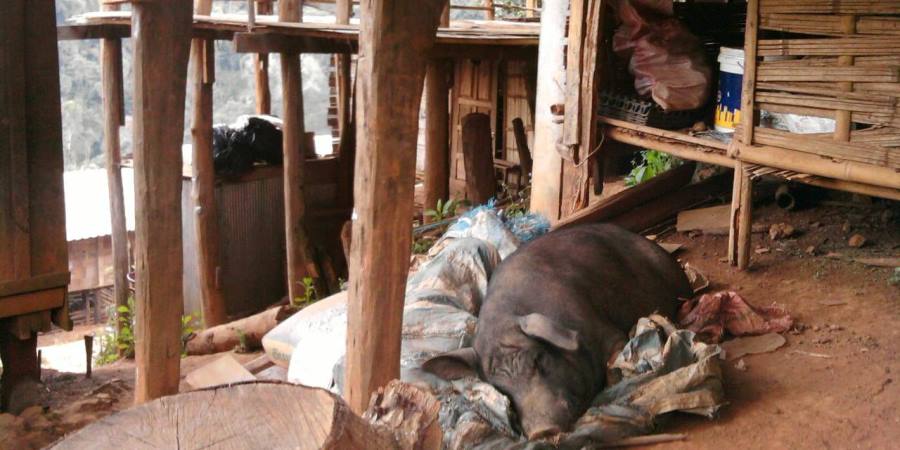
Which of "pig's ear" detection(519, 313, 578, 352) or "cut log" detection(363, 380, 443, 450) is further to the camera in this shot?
"pig's ear" detection(519, 313, 578, 352)

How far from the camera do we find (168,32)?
4.45 m

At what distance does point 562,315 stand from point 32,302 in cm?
324

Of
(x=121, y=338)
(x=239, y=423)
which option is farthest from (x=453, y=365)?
(x=121, y=338)

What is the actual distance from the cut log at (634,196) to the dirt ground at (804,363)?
0.38 metres

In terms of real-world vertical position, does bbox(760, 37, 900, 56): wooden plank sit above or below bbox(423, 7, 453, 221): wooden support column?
above

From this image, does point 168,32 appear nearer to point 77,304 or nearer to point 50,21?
point 50,21

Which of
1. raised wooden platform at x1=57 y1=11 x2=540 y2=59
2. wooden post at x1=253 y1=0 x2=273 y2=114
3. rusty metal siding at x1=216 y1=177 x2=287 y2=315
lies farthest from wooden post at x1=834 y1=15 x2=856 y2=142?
wooden post at x1=253 y1=0 x2=273 y2=114

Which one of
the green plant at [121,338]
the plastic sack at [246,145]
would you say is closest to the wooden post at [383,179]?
Answer: the green plant at [121,338]

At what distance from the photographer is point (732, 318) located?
5.48 m

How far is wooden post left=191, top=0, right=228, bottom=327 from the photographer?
10711 mm

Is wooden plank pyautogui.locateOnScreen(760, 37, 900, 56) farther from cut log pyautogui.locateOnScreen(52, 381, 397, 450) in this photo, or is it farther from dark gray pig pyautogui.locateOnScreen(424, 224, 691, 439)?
cut log pyautogui.locateOnScreen(52, 381, 397, 450)

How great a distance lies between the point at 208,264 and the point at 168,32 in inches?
272

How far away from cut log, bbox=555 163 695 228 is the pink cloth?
1585mm

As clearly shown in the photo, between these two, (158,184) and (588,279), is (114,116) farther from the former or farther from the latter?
(588,279)
